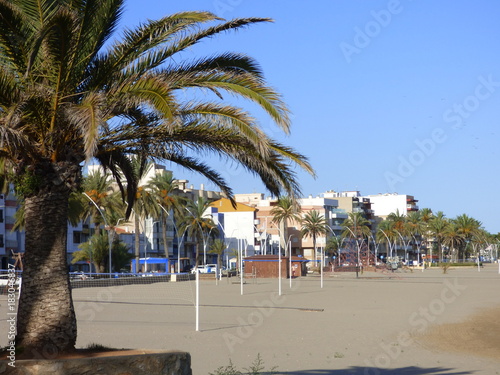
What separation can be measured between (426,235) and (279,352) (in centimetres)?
12845

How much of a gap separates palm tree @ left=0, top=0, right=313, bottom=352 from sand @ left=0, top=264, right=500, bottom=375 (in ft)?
13.7

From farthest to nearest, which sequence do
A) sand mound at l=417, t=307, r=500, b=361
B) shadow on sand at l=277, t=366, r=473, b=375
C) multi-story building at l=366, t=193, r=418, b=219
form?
multi-story building at l=366, t=193, r=418, b=219, sand mound at l=417, t=307, r=500, b=361, shadow on sand at l=277, t=366, r=473, b=375

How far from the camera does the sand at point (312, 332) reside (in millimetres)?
13766

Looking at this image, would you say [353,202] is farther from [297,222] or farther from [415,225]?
[297,222]

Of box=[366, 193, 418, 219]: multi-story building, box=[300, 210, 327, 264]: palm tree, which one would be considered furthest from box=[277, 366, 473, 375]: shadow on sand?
box=[366, 193, 418, 219]: multi-story building

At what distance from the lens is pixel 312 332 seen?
1912cm

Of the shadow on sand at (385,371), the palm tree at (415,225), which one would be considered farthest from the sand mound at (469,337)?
the palm tree at (415,225)

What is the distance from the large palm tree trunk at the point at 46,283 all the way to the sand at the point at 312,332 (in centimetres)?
398

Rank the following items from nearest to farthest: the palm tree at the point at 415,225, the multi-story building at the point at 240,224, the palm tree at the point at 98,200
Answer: the palm tree at the point at 98,200
the multi-story building at the point at 240,224
the palm tree at the point at 415,225

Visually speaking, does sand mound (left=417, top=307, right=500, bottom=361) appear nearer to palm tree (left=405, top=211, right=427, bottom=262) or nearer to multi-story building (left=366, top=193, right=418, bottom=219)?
palm tree (left=405, top=211, right=427, bottom=262)

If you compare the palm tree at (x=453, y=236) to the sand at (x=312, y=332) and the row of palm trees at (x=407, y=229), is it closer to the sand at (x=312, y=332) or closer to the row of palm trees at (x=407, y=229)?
the row of palm trees at (x=407, y=229)

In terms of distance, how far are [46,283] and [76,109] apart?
6.98 ft

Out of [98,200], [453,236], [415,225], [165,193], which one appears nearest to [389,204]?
[415,225]

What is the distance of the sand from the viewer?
Result: 1377 cm
